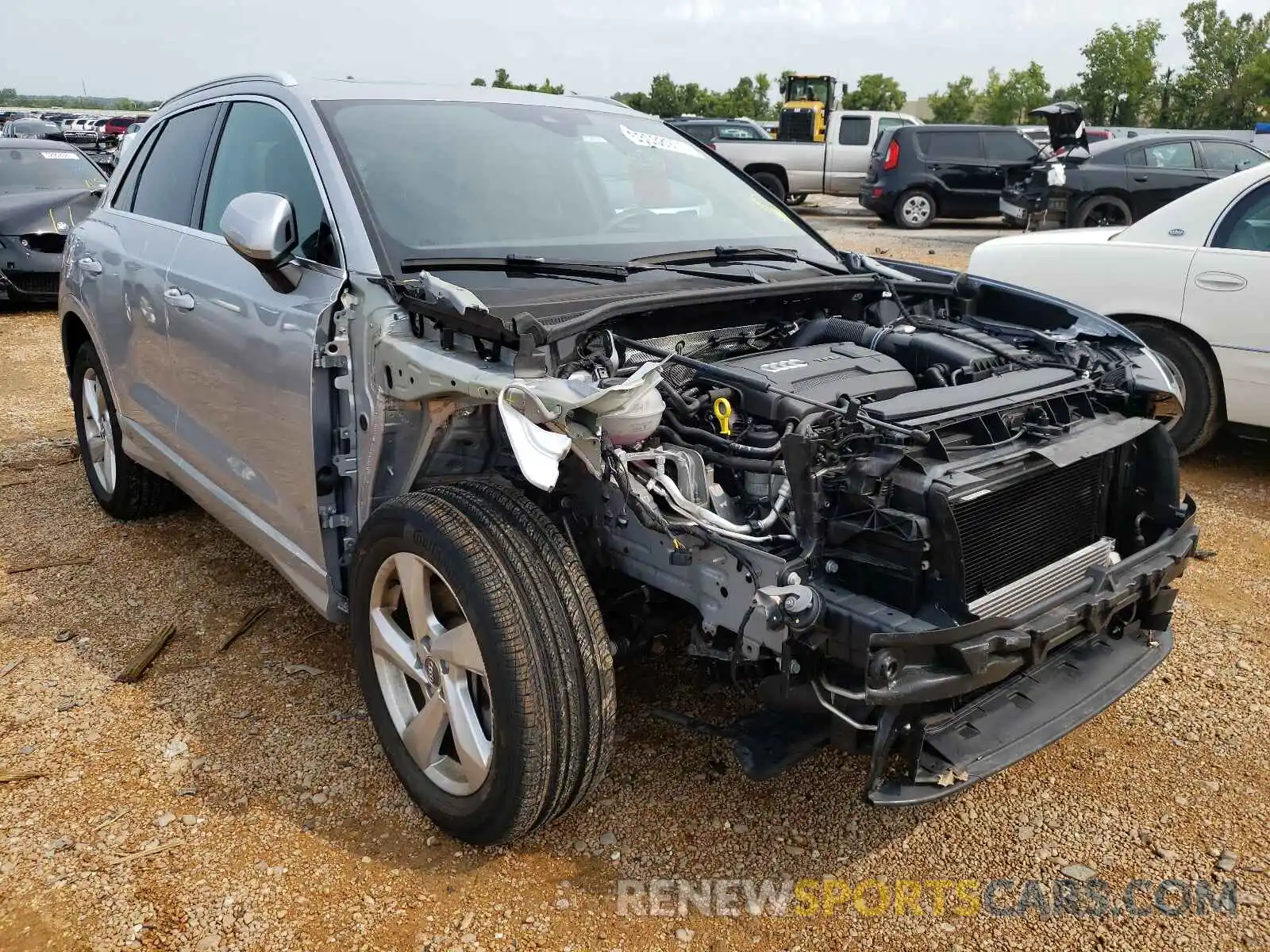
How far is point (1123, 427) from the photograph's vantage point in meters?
2.75

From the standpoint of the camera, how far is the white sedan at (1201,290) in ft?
16.5

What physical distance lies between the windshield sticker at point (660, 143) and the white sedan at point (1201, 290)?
269cm

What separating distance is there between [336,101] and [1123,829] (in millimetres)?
3196

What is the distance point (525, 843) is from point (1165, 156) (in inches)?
520

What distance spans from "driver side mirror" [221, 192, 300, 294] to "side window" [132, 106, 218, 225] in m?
1.17

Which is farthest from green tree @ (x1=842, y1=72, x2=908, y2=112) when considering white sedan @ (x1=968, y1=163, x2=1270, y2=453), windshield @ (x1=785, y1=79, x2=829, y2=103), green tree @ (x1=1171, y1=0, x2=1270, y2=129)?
white sedan @ (x1=968, y1=163, x2=1270, y2=453)

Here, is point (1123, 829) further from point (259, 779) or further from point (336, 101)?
point (336, 101)

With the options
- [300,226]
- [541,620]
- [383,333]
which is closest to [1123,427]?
[541,620]

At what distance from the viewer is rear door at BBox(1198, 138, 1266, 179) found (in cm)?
1238

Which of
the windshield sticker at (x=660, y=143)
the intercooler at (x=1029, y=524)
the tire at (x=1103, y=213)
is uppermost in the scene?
the windshield sticker at (x=660, y=143)

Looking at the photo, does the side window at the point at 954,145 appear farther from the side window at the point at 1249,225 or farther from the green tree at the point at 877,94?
the green tree at the point at 877,94

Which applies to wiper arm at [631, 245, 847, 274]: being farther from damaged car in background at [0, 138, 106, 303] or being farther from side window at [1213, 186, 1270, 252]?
damaged car in background at [0, 138, 106, 303]

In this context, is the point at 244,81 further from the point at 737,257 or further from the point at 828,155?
the point at 828,155

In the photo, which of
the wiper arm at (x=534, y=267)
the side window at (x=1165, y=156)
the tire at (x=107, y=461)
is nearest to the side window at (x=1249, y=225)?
the wiper arm at (x=534, y=267)
